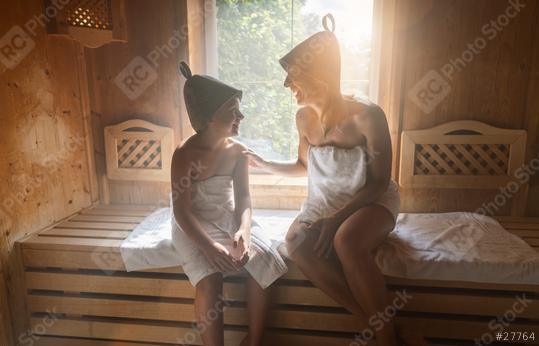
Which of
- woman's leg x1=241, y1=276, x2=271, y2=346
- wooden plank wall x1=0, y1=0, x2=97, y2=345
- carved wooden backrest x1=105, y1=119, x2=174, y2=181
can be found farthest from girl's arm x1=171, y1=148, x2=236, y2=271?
wooden plank wall x1=0, y1=0, x2=97, y2=345

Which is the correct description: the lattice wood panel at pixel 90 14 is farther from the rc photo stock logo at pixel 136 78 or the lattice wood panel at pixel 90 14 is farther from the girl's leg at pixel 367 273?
the girl's leg at pixel 367 273

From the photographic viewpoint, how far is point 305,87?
1.74 meters

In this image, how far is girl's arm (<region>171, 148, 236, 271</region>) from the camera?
159 cm

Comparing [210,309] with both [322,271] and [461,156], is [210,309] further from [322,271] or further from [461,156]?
[461,156]

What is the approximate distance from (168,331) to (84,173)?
1126 millimetres

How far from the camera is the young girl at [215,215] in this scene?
5.28 feet

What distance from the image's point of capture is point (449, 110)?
2.18 metres

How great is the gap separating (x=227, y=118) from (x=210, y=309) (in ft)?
2.65

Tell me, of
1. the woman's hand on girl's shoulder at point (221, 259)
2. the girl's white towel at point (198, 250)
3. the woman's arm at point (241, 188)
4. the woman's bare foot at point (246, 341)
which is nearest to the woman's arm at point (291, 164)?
the woman's arm at point (241, 188)

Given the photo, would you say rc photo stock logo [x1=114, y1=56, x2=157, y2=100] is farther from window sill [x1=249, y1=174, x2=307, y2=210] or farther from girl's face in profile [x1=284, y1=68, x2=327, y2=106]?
girl's face in profile [x1=284, y1=68, x2=327, y2=106]

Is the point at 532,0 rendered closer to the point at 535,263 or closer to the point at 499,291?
the point at 535,263

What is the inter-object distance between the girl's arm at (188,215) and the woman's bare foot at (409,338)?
2.29ft

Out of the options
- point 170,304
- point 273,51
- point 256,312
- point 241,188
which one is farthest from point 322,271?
point 273,51

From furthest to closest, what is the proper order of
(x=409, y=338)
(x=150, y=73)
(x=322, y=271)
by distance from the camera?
→ 1. (x=150, y=73)
2. (x=322, y=271)
3. (x=409, y=338)
